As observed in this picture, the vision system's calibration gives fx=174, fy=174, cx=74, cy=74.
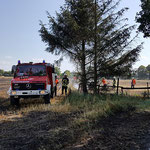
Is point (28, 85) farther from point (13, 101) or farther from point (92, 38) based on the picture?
point (92, 38)

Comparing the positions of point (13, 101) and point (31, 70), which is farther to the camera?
point (31, 70)

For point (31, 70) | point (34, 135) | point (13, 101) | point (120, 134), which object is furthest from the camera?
point (31, 70)

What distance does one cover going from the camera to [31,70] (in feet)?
33.6

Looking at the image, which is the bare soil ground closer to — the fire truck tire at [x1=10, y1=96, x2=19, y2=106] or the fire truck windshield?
the fire truck tire at [x1=10, y1=96, x2=19, y2=106]

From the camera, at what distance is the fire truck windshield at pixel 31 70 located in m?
10.1

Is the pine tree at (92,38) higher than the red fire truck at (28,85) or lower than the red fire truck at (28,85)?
higher

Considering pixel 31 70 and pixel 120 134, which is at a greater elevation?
pixel 31 70

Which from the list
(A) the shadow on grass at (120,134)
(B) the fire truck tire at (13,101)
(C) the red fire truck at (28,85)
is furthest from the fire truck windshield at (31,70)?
(A) the shadow on grass at (120,134)

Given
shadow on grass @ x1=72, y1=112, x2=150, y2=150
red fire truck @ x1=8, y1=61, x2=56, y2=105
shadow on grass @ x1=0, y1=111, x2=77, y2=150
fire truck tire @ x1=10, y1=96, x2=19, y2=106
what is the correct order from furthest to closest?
1. fire truck tire @ x1=10, y1=96, x2=19, y2=106
2. red fire truck @ x1=8, y1=61, x2=56, y2=105
3. shadow on grass @ x1=0, y1=111, x2=77, y2=150
4. shadow on grass @ x1=72, y1=112, x2=150, y2=150

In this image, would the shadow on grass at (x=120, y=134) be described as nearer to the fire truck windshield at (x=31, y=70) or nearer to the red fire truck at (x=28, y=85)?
the red fire truck at (x=28, y=85)

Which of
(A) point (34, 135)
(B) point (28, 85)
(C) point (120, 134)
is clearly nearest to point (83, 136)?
(C) point (120, 134)

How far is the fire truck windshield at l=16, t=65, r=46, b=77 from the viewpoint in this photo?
10145 mm

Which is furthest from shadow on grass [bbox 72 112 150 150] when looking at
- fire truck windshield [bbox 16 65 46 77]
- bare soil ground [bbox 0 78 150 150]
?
fire truck windshield [bbox 16 65 46 77]

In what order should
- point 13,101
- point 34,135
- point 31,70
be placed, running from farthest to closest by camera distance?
point 31,70 < point 13,101 < point 34,135
